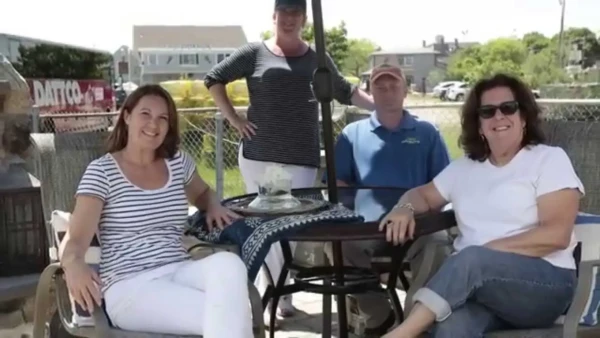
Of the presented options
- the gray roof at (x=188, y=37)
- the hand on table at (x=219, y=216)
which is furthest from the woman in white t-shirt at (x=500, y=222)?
the gray roof at (x=188, y=37)

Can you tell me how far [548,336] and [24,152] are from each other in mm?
2329

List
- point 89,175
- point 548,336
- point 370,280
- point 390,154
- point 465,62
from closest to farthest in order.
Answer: point 548,336 → point 89,175 → point 370,280 → point 390,154 → point 465,62

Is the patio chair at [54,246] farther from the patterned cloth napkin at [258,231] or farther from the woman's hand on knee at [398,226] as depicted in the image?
the woman's hand on knee at [398,226]

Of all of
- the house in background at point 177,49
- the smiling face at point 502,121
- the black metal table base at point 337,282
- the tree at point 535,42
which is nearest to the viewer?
the smiling face at point 502,121

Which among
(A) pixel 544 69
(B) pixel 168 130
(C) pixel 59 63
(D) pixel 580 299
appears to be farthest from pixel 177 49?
(D) pixel 580 299

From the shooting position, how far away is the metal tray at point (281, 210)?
7.95 feet

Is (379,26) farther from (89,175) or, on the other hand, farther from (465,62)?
(465,62)

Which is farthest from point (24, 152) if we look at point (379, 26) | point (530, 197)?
point (379, 26)

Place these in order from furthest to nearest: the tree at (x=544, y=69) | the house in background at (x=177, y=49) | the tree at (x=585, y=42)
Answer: the tree at (x=585, y=42)
the house in background at (x=177, y=49)
the tree at (x=544, y=69)

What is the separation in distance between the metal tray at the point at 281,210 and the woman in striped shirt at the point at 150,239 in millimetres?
95

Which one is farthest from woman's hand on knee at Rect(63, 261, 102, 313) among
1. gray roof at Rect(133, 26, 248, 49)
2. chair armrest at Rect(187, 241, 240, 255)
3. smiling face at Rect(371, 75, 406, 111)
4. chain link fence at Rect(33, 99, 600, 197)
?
gray roof at Rect(133, 26, 248, 49)

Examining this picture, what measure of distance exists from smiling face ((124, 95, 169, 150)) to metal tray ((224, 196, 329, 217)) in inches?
14.6

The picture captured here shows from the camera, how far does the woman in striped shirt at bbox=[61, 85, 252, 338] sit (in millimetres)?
2049

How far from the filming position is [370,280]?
2.78 m
